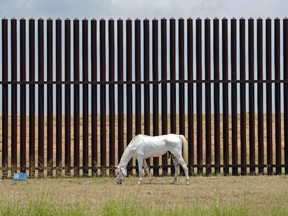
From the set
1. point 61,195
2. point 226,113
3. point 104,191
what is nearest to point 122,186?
point 104,191

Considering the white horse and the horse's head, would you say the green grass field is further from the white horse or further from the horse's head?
the white horse

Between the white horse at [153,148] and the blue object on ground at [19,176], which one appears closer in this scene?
the white horse at [153,148]

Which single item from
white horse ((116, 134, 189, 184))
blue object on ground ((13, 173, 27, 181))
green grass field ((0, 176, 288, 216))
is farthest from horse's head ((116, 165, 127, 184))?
blue object on ground ((13, 173, 27, 181))

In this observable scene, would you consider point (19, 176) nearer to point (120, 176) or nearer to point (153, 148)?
point (120, 176)

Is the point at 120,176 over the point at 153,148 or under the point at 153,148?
under

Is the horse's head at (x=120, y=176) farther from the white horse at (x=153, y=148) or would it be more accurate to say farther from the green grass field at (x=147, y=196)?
the white horse at (x=153, y=148)

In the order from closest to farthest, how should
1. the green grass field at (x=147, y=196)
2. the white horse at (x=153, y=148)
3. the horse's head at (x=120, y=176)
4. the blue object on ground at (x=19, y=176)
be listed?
the green grass field at (x=147, y=196) < the horse's head at (x=120, y=176) < the white horse at (x=153, y=148) < the blue object on ground at (x=19, y=176)

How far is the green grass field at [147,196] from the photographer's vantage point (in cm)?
1229

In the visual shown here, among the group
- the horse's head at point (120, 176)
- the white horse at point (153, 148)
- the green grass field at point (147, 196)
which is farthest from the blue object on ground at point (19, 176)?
the horse's head at point (120, 176)

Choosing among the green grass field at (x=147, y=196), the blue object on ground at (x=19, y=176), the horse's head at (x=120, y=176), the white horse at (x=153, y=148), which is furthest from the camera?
the blue object on ground at (x=19, y=176)

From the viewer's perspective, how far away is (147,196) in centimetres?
1653

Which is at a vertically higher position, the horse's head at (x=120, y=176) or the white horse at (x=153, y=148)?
the white horse at (x=153, y=148)

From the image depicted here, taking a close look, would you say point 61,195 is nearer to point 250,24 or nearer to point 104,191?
point 104,191

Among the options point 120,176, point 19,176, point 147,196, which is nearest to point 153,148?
point 120,176
